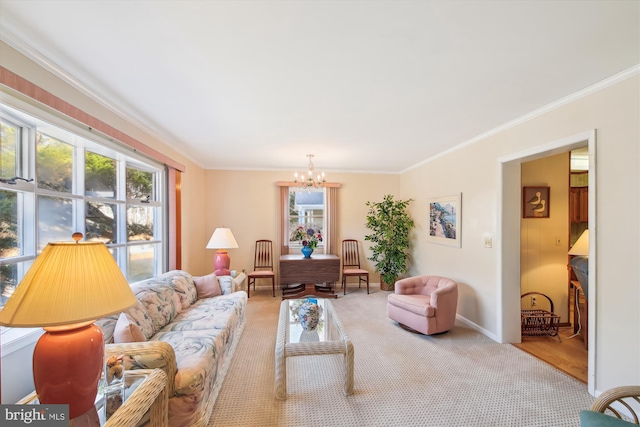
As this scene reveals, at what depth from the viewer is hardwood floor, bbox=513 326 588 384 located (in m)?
2.42

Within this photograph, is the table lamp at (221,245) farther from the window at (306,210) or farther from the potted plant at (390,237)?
the potted plant at (390,237)

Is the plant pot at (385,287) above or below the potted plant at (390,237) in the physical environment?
below

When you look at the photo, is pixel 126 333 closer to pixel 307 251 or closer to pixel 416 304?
pixel 416 304

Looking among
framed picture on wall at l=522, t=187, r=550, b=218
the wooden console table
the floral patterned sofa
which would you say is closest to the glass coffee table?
the floral patterned sofa

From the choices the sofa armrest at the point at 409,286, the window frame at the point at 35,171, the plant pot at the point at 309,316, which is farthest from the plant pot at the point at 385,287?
the window frame at the point at 35,171

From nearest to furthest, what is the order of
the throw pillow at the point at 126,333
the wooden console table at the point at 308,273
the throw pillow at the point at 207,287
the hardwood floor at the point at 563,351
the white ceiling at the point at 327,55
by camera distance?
the white ceiling at the point at 327,55 < the throw pillow at the point at 126,333 < the hardwood floor at the point at 563,351 < the throw pillow at the point at 207,287 < the wooden console table at the point at 308,273

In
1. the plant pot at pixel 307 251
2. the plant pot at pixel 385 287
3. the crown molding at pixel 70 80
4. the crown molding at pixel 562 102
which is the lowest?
the plant pot at pixel 385 287

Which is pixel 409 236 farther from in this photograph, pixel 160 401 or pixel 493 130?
pixel 160 401

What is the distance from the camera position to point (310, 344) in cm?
209

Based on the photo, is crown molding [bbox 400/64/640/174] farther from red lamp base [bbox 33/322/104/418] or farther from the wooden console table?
red lamp base [bbox 33/322/104/418]

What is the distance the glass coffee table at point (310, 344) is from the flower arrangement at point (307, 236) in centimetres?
215

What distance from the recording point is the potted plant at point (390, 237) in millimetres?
4855

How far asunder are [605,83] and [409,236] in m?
3.45

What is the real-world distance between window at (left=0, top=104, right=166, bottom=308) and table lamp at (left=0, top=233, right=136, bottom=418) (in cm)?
100
